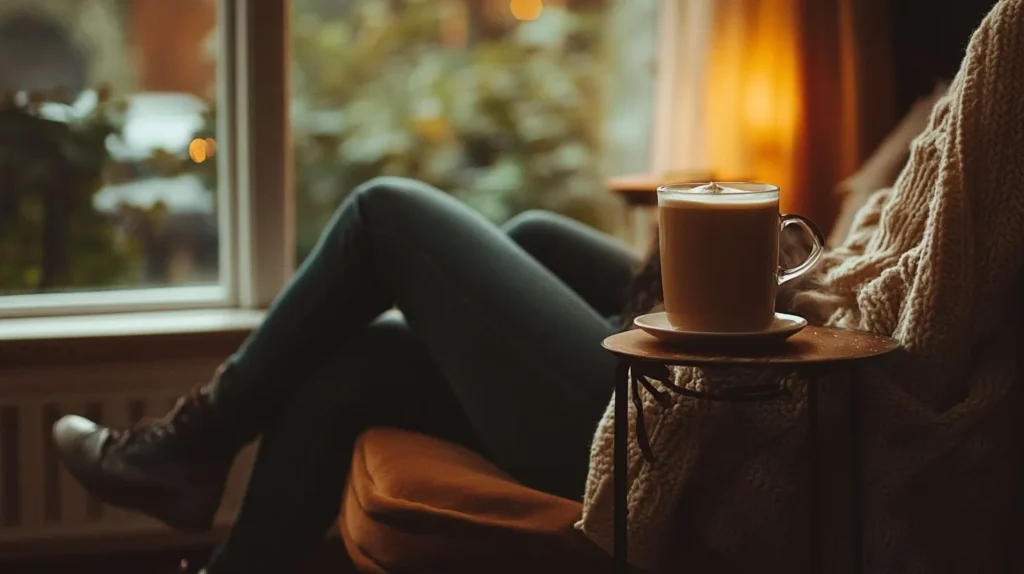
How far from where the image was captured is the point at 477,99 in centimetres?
250

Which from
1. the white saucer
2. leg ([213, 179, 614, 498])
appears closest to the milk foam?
the white saucer

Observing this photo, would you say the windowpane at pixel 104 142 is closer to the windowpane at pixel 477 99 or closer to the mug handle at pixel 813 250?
the windowpane at pixel 477 99

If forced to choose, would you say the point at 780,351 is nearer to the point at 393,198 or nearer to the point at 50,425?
the point at 393,198

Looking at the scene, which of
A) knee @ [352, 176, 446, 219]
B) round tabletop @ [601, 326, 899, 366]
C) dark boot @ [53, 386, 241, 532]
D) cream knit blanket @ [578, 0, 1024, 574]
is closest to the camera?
round tabletop @ [601, 326, 899, 366]

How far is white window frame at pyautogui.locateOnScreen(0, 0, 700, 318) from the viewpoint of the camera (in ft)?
7.39

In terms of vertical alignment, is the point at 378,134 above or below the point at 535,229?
above

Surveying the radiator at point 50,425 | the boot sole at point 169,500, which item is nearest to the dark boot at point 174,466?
the boot sole at point 169,500

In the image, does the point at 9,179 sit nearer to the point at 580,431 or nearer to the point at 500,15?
the point at 500,15

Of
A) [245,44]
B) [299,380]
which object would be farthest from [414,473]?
[245,44]

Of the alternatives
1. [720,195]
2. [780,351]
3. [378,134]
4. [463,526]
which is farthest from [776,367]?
[378,134]

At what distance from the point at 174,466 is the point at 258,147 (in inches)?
37.0

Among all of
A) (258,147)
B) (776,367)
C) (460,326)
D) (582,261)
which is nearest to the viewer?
(776,367)

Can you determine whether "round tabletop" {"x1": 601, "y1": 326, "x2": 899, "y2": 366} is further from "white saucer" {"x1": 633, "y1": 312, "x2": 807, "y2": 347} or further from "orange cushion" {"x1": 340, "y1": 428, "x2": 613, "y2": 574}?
"orange cushion" {"x1": 340, "y1": 428, "x2": 613, "y2": 574}

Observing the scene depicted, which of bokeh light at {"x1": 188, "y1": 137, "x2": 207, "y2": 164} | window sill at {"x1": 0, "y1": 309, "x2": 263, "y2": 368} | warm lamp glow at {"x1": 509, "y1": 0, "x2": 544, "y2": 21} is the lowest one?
window sill at {"x1": 0, "y1": 309, "x2": 263, "y2": 368}
